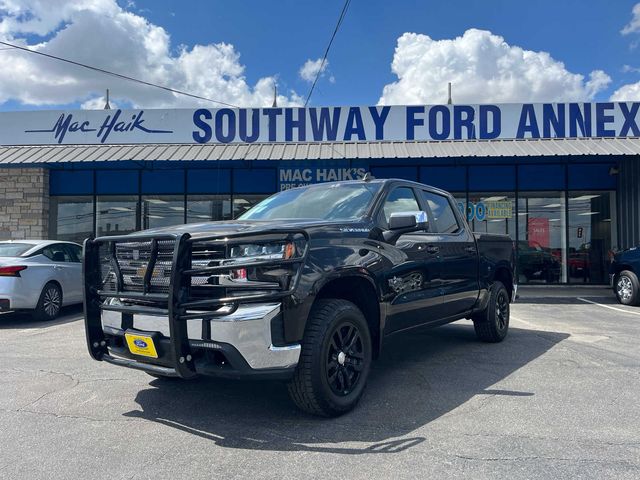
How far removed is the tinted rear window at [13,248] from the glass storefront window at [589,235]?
1367 centimetres

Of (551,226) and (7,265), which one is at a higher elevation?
(551,226)

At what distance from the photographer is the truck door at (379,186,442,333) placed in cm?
446

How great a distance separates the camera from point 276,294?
332 cm

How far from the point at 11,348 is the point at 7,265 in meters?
2.08

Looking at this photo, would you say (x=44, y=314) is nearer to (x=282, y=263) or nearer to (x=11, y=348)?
(x=11, y=348)

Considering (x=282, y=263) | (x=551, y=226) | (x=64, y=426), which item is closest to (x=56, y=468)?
(x=64, y=426)

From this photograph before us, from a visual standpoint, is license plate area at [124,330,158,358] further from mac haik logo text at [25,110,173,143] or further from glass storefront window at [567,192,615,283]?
glass storefront window at [567,192,615,283]

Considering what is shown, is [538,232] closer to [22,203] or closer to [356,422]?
[356,422]

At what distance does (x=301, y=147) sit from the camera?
42.6ft

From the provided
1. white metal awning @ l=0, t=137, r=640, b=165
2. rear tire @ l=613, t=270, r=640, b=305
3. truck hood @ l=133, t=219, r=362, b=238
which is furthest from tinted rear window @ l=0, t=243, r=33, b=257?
rear tire @ l=613, t=270, r=640, b=305

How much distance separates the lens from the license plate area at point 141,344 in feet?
11.4

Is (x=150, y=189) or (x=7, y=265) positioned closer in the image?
(x=7, y=265)

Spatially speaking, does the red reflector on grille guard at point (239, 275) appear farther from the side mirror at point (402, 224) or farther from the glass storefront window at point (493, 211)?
the glass storefront window at point (493, 211)

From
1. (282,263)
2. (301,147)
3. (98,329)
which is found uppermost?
(301,147)
